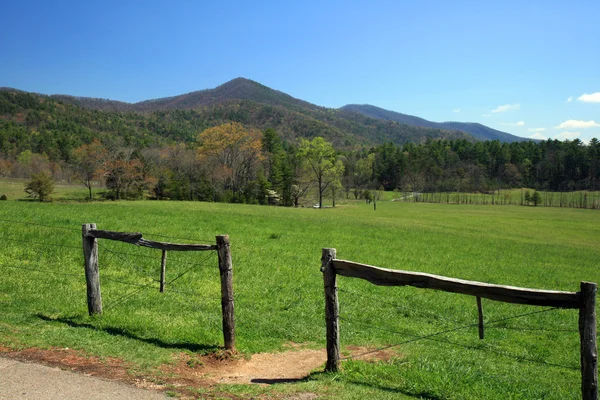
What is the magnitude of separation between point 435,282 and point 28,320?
809cm

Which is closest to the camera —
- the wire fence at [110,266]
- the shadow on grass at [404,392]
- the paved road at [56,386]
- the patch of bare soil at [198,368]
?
the paved road at [56,386]

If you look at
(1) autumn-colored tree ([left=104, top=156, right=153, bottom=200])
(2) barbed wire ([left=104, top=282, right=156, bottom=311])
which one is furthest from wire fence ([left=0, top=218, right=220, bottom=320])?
(1) autumn-colored tree ([left=104, top=156, right=153, bottom=200])

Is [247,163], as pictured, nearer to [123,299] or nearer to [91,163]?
[91,163]

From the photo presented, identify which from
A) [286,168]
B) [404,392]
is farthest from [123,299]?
[286,168]

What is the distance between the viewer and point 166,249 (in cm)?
820

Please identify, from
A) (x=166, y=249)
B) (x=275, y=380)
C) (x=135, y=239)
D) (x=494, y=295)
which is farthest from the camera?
(x=135, y=239)

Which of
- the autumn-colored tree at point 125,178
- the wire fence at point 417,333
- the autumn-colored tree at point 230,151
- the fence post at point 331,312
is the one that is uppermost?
the autumn-colored tree at point 230,151

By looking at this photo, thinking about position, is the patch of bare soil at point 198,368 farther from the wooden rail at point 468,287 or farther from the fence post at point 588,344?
the fence post at point 588,344

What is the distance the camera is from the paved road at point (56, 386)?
530cm

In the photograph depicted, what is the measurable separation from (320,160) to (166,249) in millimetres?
82391

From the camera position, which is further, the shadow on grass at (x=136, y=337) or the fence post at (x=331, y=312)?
the shadow on grass at (x=136, y=337)

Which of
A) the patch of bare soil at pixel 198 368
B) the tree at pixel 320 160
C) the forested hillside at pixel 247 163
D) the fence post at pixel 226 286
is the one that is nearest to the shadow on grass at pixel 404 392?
the patch of bare soil at pixel 198 368

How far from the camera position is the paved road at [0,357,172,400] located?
530cm

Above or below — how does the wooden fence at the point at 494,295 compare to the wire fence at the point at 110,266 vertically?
above
